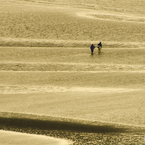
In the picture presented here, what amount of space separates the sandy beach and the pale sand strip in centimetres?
20

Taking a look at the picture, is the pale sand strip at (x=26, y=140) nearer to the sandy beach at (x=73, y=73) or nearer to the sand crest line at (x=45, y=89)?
Answer: the sandy beach at (x=73, y=73)

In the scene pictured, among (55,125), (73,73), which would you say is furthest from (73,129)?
(73,73)

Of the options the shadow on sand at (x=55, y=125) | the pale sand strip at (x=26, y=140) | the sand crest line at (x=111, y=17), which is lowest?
the shadow on sand at (x=55, y=125)

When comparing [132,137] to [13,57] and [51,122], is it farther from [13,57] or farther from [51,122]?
[13,57]

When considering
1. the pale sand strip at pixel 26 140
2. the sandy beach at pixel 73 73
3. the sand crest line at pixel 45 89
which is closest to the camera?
the pale sand strip at pixel 26 140

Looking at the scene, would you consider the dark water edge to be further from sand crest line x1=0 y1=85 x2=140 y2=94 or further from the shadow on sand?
sand crest line x1=0 y1=85 x2=140 y2=94

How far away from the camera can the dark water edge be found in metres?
4.77

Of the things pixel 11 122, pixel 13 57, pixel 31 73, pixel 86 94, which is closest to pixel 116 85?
pixel 86 94

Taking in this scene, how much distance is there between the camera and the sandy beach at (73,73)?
534 cm

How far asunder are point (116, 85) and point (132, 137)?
120 inches

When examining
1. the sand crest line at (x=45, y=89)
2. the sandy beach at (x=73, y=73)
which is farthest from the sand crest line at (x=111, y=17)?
the sand crest line at (x=45, y=89)

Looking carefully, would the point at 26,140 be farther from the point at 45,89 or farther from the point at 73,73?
the point at 73,73

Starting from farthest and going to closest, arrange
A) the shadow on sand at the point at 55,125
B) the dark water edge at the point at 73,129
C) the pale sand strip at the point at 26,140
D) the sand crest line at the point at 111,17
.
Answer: the sand crest line at the point at 111,17 < the shadow on sand at the point at 55,125 < the dark water edge at the point at 73,129 < the pale sand strip at the point at 26,140

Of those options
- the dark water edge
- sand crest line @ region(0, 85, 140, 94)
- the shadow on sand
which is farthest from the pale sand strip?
sand crest line @ region(0, 85, 140, 94)
